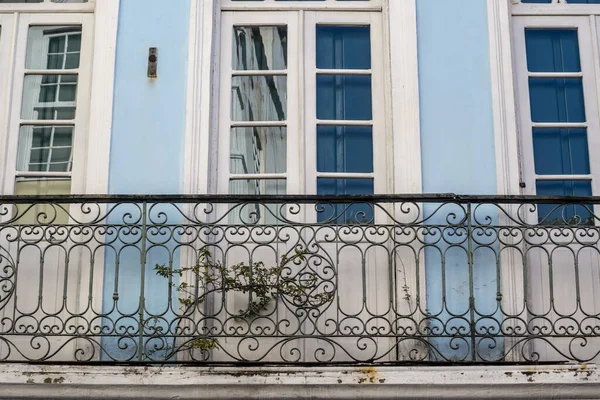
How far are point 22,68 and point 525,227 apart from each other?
383cm

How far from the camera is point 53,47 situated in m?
9.35

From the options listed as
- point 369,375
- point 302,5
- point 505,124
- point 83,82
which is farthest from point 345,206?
point 83,82

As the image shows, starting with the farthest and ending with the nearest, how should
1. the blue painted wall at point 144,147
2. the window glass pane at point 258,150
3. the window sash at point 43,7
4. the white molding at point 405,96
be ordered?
the window sash at point 43,7 → the window glass pane at point 258,150 → the white molding at point 405,96 → the blue painted wall at point 144,147

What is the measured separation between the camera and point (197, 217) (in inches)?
337

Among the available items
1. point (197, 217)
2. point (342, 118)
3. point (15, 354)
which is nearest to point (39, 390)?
point (15, 354)

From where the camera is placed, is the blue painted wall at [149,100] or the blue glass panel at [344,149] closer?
the blue painted wall at [149,100]

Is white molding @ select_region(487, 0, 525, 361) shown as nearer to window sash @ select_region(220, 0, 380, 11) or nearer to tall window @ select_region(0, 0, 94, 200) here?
window sash @ select_region(220, 0, 380, 11)

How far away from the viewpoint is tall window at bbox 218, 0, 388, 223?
895cm

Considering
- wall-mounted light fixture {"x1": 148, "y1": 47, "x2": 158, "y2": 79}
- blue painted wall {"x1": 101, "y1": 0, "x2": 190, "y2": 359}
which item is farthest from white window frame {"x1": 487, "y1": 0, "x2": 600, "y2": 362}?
wall-mounted light fixture {"x1": 148, "y1": 47, "x2": 158, "y2": 79}

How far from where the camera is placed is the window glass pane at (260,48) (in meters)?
9.28

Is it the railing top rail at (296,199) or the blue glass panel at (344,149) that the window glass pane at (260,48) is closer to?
the blue glass panel at (344,149)

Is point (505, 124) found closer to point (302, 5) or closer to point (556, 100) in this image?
point (556, 100)

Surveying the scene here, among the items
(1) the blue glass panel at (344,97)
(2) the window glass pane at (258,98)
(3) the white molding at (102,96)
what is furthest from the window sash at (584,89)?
(3) the white molding at (102,96)

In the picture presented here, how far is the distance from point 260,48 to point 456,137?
1.64 meters
